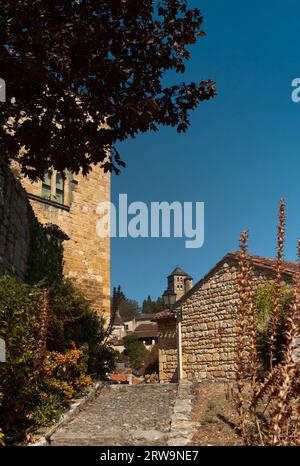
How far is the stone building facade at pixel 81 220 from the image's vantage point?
14188 mm

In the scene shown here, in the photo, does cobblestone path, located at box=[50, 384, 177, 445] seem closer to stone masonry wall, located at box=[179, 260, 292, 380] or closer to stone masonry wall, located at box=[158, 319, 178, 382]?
stone masonry wall, located at box=[179, 260, 292, 380]

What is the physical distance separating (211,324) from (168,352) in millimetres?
3566

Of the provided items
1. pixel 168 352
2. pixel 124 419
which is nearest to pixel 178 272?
pixel 168 352

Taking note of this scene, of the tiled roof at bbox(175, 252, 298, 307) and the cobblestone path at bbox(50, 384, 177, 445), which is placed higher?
the tiled roof at bbox(175, 252, 298, 307)

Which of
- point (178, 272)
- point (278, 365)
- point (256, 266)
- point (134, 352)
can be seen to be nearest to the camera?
point (278, 365)

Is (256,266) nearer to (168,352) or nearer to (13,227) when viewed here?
(168,352)

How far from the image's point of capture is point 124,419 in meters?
6.21

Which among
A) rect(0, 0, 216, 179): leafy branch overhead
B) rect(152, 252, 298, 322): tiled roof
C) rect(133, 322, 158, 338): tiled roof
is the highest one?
rect(0, 0, 216, 179): leafy branch overhead

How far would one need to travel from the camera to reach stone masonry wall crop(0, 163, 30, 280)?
8834mm

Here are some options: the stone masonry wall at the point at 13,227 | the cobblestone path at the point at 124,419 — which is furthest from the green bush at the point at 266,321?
the stone masonry wall at the point at 13,227

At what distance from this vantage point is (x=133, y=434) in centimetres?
545

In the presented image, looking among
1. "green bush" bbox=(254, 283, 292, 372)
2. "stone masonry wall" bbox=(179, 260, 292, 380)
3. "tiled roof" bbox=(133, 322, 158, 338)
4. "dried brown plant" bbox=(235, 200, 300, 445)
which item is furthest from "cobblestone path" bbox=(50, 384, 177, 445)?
"tiled roof" bbox=(133, 322, 158, 338)
